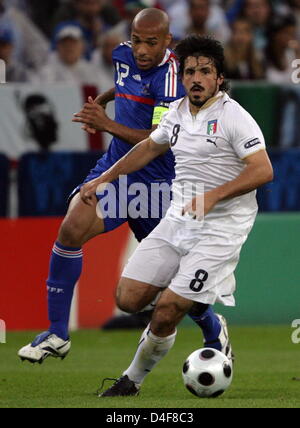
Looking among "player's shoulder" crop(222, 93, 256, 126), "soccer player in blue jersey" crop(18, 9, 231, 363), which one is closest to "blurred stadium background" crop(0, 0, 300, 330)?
"soccer player in blue jersey" crop(18, 9, 231, 363)

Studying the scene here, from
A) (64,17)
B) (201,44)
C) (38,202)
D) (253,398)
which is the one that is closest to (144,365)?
(253,398)

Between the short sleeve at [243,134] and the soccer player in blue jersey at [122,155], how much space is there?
3.45 ft

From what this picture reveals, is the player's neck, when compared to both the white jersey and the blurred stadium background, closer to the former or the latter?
the white jersey

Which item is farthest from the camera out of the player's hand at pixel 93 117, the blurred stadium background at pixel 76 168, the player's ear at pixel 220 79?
the blurred stadium background at pixel 76 168

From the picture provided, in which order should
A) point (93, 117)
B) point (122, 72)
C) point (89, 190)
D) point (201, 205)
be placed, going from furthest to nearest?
point (122, 72) → point (93, 117) → point (89, 190) → point (201, 205)

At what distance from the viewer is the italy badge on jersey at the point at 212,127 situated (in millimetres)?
7719

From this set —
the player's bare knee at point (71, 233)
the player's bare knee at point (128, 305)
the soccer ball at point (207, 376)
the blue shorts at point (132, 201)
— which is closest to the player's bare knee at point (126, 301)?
the player's bare knee at point (128, 305)

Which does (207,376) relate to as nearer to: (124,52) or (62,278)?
(62,278)

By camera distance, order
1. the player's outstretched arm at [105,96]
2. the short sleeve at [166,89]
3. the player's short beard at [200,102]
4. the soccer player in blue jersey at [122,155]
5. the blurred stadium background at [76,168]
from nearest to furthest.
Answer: the player's short beard at [200,102]
the soccer player in blue jersey at [122,155]
the short sleeve at [166,89]
the player's outstretched arm at [105,96]
the blurred stadium background at [76,168]

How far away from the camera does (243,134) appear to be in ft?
24.8

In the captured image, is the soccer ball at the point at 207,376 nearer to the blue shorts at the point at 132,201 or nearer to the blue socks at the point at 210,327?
the blue socks at the point at 210,327

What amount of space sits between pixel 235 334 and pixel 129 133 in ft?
13.3

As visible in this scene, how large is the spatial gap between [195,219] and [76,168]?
17.2ft

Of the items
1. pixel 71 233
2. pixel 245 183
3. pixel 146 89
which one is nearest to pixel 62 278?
pixel 71 233
